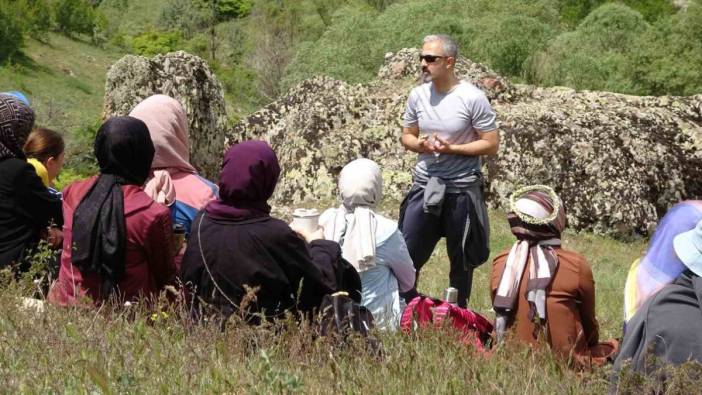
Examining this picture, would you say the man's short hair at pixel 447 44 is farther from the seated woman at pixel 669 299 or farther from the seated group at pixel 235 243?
the seated woman at pixel 669 299

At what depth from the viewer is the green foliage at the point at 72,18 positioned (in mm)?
41500

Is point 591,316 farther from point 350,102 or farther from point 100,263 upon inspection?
point 350,102

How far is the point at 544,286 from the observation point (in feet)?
14.0

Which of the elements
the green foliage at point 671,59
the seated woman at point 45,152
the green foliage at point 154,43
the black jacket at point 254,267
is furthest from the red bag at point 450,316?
the green foliage at point 154,43

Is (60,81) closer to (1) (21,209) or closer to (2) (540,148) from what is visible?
(2) (540,148)

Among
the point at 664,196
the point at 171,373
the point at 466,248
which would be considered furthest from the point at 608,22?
the point at 171,373

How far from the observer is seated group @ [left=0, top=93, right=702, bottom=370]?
4020mm

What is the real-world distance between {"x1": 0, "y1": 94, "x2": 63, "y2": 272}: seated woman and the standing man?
2199mm

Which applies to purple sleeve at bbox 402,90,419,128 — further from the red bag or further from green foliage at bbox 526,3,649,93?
green foliage at bbox 526,3,649,93

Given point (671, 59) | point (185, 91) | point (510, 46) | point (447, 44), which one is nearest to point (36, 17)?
point (510, 46)

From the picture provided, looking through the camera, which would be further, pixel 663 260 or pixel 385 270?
pixel 385 270

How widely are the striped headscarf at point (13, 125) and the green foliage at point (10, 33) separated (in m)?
27.6

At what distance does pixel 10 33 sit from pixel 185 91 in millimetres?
24714

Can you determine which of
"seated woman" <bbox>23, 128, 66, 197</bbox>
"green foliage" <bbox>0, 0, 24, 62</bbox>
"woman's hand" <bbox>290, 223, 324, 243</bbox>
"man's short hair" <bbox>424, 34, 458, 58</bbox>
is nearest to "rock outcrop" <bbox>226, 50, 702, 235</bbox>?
"man's short hair" <bbox>424, 34, 458, 58</bbox>
